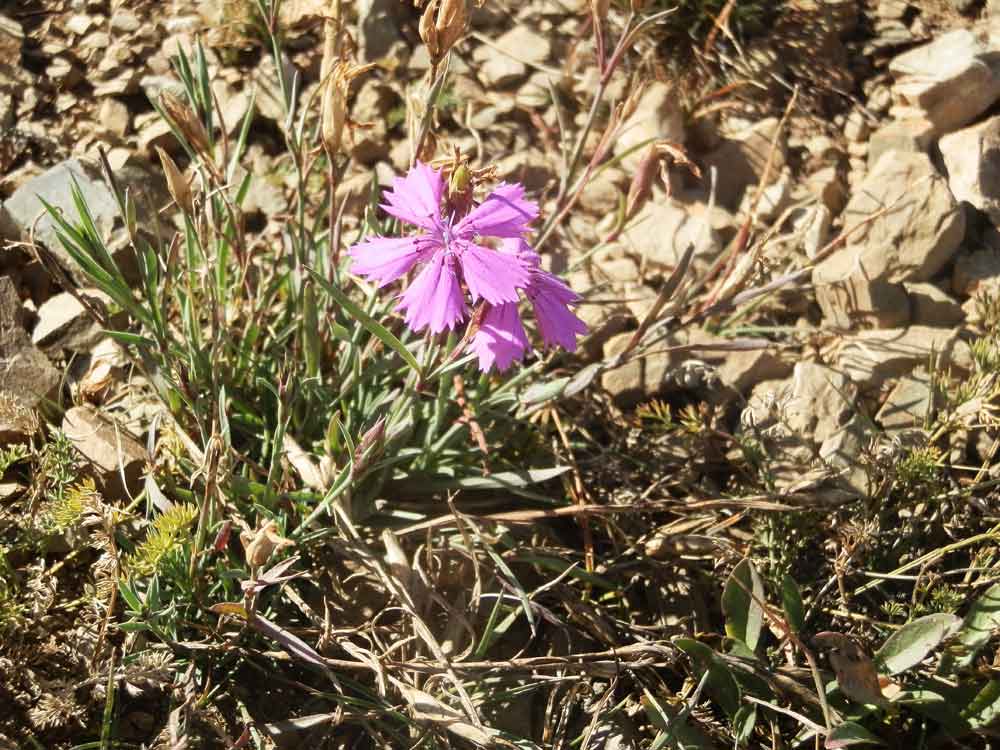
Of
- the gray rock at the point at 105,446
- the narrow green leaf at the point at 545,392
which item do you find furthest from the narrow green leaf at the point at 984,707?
the gray rock at the point at 105,446

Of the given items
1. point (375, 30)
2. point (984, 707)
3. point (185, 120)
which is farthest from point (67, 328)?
point (984, 707)

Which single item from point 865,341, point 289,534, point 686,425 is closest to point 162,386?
point 289,534

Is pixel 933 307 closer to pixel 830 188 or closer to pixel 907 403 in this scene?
pixel 907 403

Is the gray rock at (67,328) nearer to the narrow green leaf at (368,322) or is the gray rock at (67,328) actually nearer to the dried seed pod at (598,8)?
the narrow green leaf at (368,322)

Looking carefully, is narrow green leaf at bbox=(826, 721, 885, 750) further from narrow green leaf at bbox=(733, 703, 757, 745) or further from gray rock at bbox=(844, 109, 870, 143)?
gray rock at bbox=(844, 109, 870, 143)

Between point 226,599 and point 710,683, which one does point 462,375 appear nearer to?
point 226,599
